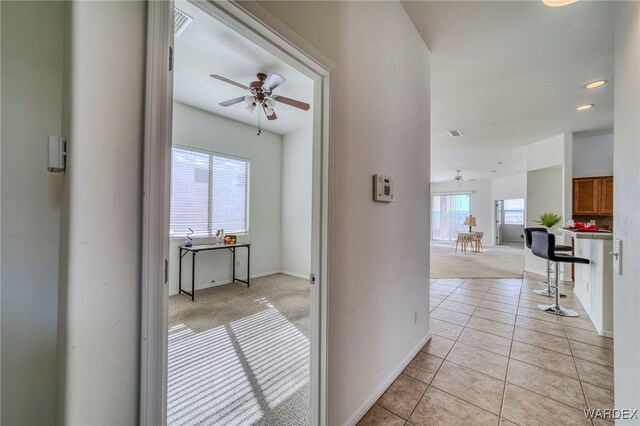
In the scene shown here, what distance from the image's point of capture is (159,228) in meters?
0.79

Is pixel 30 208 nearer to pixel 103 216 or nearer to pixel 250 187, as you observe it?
pixel 103 216

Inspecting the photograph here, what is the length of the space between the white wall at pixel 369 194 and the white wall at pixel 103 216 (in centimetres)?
67

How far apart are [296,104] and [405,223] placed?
1.93 metres

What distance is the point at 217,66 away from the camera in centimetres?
280

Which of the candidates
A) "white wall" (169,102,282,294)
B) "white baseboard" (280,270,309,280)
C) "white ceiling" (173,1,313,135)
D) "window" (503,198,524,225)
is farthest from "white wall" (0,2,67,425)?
"window" (503,198,524,225)

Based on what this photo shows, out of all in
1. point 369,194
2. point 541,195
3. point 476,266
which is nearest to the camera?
point 369,194

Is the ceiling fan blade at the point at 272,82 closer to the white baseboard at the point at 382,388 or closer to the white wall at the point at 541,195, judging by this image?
the white baseboard at the point at 382,388

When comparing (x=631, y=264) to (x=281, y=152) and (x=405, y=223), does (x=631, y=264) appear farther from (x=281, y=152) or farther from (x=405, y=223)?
(x=281, y=152)

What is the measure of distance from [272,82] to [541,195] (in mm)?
6268

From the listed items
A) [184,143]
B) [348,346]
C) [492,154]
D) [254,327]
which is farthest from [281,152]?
[492,154]

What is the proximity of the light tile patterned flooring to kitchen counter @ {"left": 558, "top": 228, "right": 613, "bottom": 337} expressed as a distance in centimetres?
13

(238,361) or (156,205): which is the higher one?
(156,205)

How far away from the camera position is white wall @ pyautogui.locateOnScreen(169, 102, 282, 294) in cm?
391

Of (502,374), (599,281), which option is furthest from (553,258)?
(502,374)
